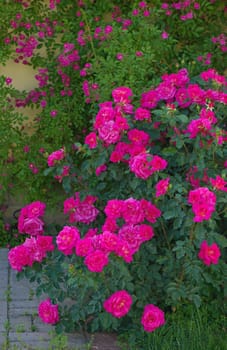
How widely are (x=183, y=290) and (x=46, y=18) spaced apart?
8.41ft

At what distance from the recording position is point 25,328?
4.21 meters

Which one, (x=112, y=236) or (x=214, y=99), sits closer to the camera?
(x=112, y=236)

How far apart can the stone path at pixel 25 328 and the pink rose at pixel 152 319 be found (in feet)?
0.78

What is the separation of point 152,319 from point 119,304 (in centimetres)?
24

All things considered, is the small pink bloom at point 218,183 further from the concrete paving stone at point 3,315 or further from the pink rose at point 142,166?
the concrete paving stone at point 3,315

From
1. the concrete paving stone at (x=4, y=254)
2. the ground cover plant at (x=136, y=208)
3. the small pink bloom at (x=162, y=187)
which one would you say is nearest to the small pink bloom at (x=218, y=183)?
the ground cover plant at (x=136, y=208)

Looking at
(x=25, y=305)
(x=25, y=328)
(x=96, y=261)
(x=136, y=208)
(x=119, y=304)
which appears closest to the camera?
(x=96, y=261)

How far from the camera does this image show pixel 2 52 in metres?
5.56

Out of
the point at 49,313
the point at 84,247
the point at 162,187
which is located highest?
the point at 162,187

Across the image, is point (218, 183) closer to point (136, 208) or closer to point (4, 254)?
point (136, 208)

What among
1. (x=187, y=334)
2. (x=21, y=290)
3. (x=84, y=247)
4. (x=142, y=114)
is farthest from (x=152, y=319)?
(x=21, y=290)

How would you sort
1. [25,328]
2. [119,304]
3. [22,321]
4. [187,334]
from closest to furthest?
[119,304], [187,334], [25,328], [22,321]

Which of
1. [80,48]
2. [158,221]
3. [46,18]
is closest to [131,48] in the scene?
[80,48]

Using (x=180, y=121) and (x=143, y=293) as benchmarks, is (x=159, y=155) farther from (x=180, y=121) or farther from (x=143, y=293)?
(x=143, y=293)
